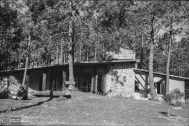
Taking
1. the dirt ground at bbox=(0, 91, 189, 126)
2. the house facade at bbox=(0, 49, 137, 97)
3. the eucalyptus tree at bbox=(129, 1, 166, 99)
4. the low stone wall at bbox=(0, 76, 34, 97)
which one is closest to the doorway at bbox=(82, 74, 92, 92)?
the house facade at bbox=(0, 49, 137, 97)

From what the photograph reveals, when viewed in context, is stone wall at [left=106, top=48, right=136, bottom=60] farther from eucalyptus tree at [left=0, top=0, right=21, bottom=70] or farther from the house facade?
eucalyptus tree at [left=0, top=0, right=21, bottom=70]

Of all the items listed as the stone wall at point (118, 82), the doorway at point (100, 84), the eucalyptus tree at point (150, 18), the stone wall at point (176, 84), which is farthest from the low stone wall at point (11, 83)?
the stone wall at point (176, 84)

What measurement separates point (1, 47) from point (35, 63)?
7324 millimetres

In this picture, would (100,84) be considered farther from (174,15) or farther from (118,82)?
(174,15)

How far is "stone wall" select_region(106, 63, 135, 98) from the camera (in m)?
23.7

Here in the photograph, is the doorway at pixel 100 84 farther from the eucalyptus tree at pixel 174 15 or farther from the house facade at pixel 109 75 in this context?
the eucalyptus tree at pixel 174 15

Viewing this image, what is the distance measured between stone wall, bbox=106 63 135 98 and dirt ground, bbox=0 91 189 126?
5.26 m

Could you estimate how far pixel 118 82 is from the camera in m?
23.8

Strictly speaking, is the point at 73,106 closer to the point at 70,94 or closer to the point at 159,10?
the point at 70,94

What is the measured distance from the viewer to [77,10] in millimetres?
22391

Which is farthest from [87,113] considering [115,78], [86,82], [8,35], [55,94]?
[8,35]

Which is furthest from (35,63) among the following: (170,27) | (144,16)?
(170,27)

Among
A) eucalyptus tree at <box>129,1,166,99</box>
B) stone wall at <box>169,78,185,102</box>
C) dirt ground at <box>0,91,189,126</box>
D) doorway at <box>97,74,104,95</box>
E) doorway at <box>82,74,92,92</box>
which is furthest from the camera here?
stone wall at <box>169,78,185,102</box>

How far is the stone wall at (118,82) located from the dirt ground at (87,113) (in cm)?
526
